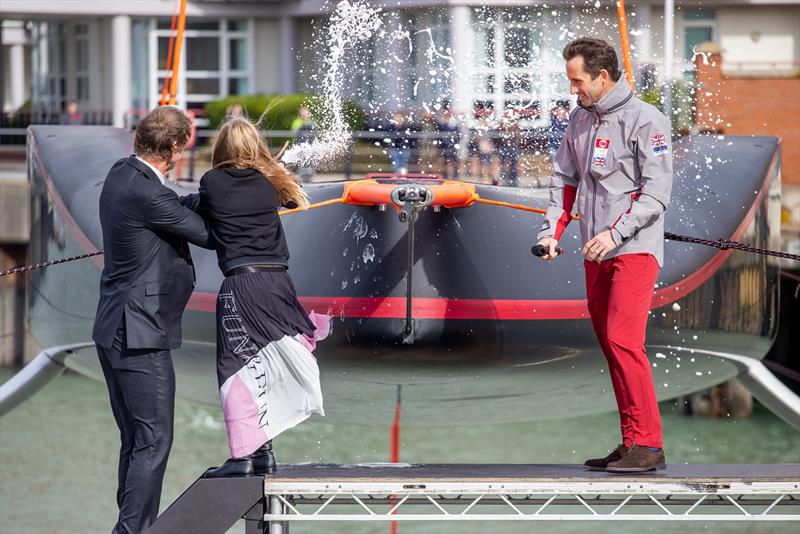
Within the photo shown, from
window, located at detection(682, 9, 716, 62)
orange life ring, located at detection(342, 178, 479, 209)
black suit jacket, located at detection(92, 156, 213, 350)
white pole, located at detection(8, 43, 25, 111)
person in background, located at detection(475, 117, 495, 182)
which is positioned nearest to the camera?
black suit jacket, located at detection(92, 156, 213, 350)

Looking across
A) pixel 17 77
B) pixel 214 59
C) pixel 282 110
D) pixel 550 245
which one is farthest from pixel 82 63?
pixel 550 245

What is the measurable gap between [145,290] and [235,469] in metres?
0.61

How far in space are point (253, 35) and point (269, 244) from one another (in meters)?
21.7

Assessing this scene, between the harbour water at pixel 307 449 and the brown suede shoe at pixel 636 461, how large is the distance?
5965mm

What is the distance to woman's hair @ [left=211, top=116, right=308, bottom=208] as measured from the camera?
13.8ft

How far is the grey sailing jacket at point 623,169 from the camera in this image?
421cm

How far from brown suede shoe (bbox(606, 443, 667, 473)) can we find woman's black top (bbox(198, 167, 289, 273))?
1231mm

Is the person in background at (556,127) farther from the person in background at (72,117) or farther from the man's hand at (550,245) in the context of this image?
the person in background at (72,117)

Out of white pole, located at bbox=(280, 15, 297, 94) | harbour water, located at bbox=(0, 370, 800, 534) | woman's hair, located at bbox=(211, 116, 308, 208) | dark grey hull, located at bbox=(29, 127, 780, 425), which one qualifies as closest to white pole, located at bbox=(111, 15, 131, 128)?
white pole, located at bbox=(280, 15, 297, 94)

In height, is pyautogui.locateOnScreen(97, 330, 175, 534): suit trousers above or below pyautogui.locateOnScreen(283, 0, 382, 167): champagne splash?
below

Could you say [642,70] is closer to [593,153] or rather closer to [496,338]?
[496,338]

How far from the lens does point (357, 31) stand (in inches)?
245

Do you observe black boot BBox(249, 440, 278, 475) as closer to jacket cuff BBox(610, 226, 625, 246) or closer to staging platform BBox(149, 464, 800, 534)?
staging platform BBox(149, 464, 800, 534)

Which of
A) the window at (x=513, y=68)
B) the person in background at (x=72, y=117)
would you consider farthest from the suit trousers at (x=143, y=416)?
the person in background at (x=72, y=117)
